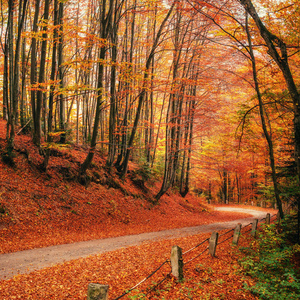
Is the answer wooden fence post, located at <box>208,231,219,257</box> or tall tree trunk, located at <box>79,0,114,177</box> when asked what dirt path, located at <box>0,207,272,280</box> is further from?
tall tree trunk, located at <box>79,0,114,177</box>

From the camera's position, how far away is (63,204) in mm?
9562

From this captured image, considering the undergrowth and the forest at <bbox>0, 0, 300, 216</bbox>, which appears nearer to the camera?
the undergrowth

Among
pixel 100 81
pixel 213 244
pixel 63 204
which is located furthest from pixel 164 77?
pixel 213 244

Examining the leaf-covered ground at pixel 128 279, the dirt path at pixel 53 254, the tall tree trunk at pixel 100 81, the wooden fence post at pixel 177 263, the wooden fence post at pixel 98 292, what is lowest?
the dirt path at pixel 53 254

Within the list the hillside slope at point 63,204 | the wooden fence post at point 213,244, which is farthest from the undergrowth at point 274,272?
the hillside slope at point 63,204

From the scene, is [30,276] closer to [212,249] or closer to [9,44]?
[212,249]

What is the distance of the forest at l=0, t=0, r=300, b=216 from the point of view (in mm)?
7254

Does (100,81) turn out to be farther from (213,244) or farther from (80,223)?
(213,244)

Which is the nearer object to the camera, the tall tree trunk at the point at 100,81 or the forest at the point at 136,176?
the forest at the point at 136,176

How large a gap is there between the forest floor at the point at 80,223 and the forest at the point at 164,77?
64 cm

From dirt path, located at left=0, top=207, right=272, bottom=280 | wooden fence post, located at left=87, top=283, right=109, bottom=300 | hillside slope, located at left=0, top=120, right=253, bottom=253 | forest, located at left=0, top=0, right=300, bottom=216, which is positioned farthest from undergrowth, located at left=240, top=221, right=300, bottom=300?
hillside slope, located at left=0, top=120, right=253, bottom=253

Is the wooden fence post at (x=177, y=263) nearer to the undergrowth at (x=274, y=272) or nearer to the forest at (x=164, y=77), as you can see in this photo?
the undergrowth at (x=274, y=272)

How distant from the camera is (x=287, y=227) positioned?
7051 mm

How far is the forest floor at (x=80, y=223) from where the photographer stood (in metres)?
4.55
